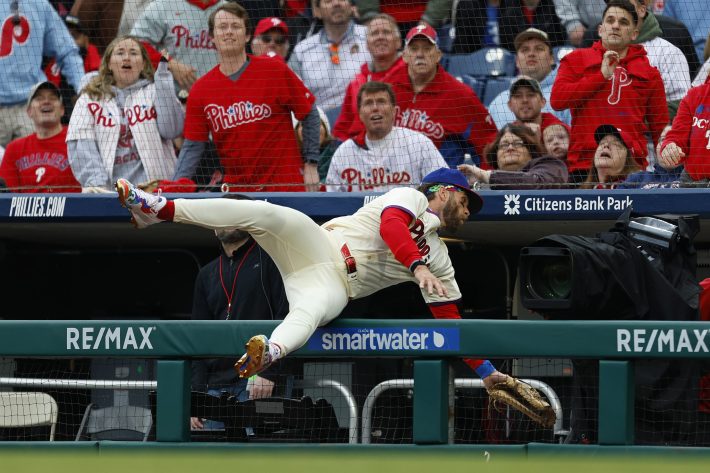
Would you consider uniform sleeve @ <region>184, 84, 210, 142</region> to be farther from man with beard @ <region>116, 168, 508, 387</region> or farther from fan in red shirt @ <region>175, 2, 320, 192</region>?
man with beard @ <region>116, 168, 508, 387</region>

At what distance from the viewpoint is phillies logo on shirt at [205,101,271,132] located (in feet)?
26.0

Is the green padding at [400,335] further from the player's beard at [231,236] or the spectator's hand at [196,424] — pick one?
the player's beard at [231,236]

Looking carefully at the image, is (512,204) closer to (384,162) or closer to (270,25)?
(384,162)

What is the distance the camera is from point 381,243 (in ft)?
18.9

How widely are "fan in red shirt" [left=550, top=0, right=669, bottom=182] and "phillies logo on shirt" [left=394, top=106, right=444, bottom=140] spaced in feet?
2.62

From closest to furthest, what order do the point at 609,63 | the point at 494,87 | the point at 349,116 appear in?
the point at 609,63, the point at 349,116, the point at 494,87

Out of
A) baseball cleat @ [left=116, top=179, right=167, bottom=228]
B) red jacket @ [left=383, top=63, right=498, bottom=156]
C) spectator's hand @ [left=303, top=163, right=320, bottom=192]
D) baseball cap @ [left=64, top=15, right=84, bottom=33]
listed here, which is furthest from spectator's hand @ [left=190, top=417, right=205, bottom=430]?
baseball cap @ [left=64, top=15, right=84, bottom=33]

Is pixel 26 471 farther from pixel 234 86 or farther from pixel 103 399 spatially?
pixel 234 86

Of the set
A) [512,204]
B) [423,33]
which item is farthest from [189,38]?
[512,204]

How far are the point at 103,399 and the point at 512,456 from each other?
3.00 meters

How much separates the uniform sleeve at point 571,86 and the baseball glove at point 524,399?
2801 millimetres

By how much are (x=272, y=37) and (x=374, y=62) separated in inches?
32.3

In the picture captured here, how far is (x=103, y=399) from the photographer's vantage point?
7.01m

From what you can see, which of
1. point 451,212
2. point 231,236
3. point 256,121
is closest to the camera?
point 451,212
